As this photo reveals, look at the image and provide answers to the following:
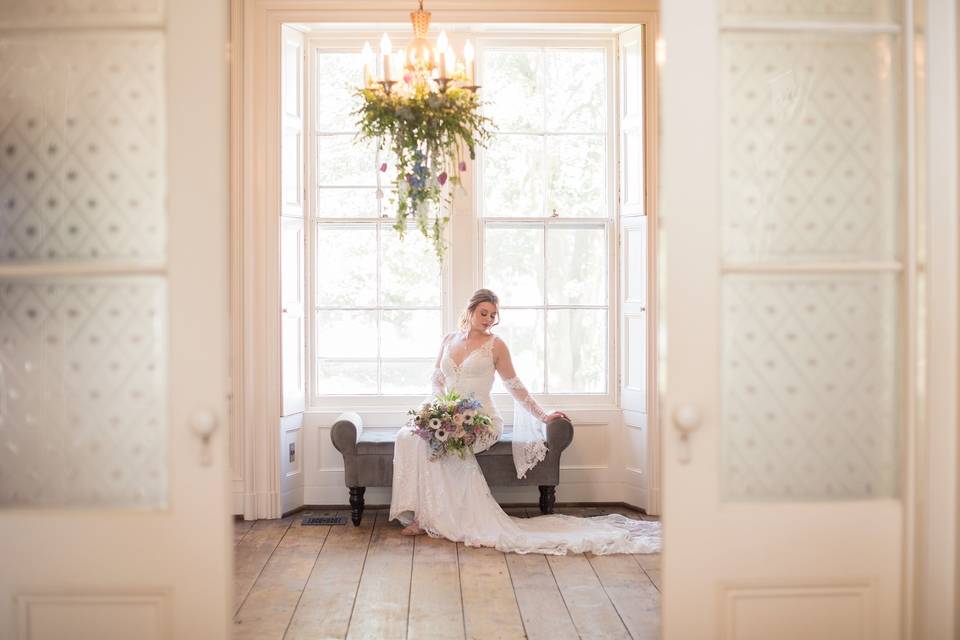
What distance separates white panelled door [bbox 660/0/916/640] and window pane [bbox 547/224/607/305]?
12.2 feet

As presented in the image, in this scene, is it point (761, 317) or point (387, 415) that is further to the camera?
point (387, 415)

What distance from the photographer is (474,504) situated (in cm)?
547

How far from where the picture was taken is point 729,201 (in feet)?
8.46

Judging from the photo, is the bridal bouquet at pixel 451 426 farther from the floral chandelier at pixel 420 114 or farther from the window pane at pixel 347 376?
the floral chandelier at pixel 420 114

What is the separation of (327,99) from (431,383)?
6.69ft

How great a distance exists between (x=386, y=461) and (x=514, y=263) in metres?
1.62

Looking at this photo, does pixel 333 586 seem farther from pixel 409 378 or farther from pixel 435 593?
pixel 409 378

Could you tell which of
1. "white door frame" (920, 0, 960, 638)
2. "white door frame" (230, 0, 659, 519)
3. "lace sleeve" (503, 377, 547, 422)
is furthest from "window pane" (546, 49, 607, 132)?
"white door frame" (920, 0, 960, 638)

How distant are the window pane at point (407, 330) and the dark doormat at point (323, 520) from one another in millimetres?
1132

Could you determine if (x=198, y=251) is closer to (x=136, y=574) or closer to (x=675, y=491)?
(x=136, y=574)

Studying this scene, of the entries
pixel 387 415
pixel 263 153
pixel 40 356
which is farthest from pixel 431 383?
pixel 40 356

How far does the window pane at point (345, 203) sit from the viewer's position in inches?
246

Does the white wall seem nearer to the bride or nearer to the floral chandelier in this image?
the bride

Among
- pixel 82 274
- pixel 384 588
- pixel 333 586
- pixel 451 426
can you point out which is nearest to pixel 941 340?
pixel 82 274
